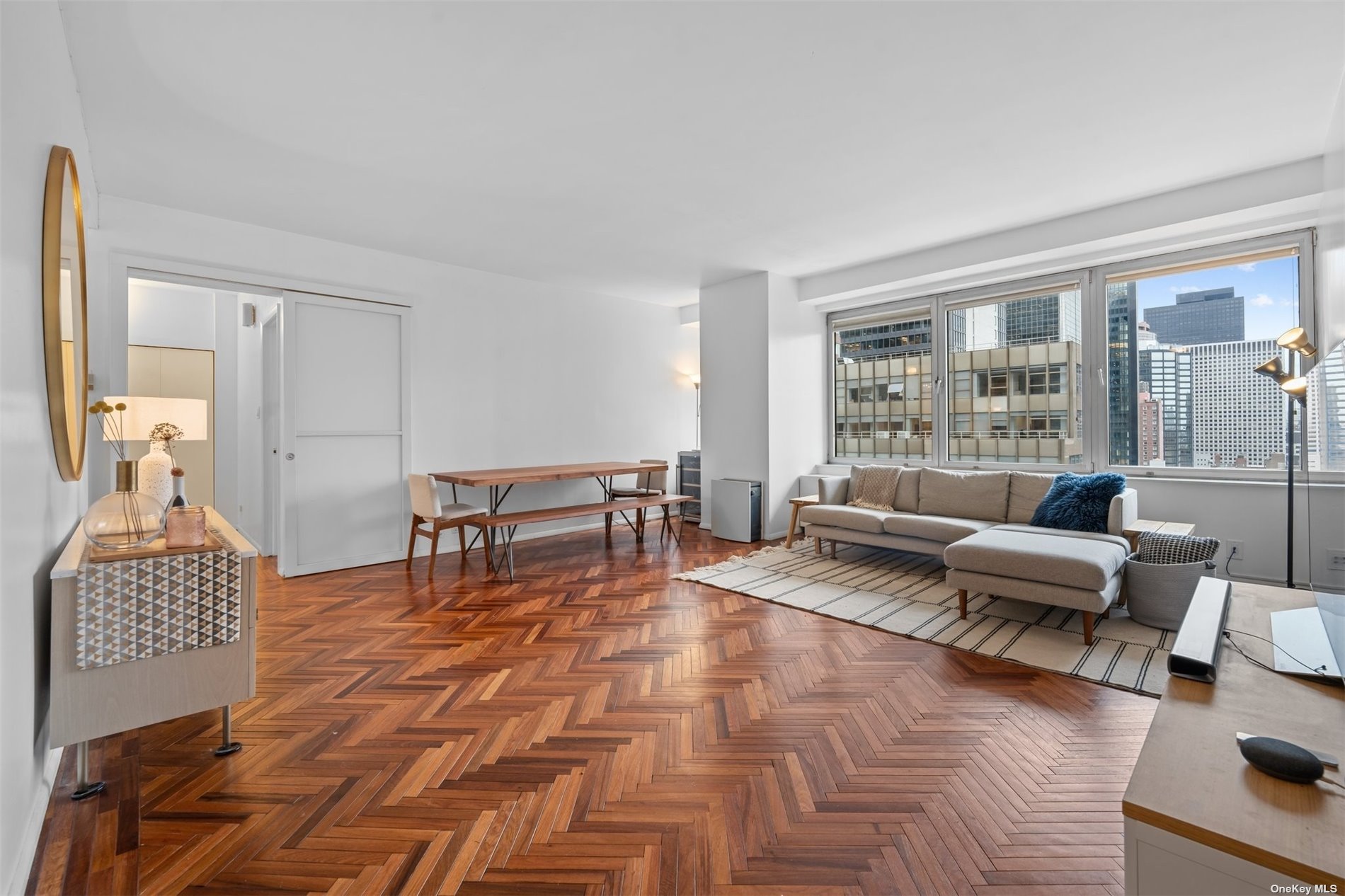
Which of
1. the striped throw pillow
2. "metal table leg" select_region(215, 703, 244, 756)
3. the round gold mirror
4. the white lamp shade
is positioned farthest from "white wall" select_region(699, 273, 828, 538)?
the round gold mirror

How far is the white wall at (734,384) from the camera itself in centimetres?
605

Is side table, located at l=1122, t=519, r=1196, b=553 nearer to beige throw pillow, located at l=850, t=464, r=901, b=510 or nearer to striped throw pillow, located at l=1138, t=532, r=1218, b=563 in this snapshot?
striped throw pillow, located at l=1138, t=532, r=1218, b=563

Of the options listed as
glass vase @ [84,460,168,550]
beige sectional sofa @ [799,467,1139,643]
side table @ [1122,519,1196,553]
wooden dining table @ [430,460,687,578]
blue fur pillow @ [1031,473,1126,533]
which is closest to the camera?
glass vase @ [84,460,168,550]

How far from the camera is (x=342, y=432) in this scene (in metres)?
4.98

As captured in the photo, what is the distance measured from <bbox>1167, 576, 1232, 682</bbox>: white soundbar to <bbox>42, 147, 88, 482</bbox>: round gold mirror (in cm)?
335

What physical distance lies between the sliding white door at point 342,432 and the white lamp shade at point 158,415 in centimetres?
189

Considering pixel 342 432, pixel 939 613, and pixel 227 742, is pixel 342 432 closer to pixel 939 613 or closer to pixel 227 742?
pixel 227 742

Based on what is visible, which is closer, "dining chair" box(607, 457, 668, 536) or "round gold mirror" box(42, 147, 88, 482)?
"round gold mirror" box(42, 147, 88, 482)

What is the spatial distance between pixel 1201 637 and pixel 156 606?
3.25 meters

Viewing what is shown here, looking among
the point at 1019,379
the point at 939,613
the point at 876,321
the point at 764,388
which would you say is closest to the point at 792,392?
the point at 764,388

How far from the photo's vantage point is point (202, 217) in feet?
14.2

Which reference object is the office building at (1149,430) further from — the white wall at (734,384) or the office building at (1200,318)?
the white wall at (734,384)

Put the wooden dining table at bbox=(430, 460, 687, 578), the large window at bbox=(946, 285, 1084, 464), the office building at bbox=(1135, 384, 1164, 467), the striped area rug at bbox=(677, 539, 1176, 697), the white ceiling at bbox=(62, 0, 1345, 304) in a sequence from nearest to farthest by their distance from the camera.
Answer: the white ceiling at bbox=(62, 0, 1345, 304) < the striped area rug at bbox=(677, 539, 1176, 697) < the office building at bbox=(1135, 384, 1164, 467) < the wooden dining table at bbox=(430, 460, 687, 578) < the large window at bbox=(946, 285, 1084, 464)

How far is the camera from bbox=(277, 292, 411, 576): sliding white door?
15.5ft
